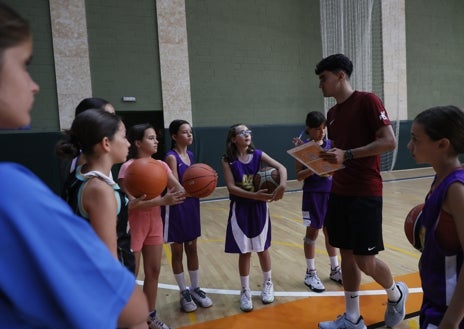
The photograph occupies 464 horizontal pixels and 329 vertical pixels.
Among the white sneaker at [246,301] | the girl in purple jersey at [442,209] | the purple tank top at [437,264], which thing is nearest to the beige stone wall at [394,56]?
the white sneaker at [246,301]

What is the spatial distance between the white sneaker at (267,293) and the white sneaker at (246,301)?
128 millimetres

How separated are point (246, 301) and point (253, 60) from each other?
26.3ft

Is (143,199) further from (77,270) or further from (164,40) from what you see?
(164,40)

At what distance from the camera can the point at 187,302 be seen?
9.91 ft

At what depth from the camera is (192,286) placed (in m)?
3.23

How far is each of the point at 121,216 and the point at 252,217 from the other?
60.8 inches

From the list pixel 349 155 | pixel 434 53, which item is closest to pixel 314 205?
pixel 349 155

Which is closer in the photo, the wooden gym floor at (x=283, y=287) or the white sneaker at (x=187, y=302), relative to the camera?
the wooden gym floor at (x=283, y=287)

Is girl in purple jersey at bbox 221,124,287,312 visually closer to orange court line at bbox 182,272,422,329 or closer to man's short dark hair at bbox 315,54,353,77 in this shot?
orange court line at bbox 182,272,422,329

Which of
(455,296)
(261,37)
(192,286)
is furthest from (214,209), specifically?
(455,296)

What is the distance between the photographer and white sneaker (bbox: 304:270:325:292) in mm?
3232

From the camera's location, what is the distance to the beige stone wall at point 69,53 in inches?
324

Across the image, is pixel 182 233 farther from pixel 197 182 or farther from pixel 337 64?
pixel 337 64

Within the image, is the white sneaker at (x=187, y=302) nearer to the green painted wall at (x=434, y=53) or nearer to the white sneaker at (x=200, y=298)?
the white sneaker at (x=200, y=298)
